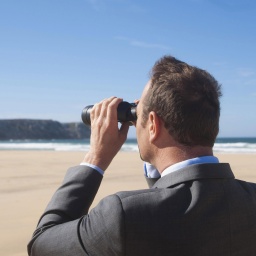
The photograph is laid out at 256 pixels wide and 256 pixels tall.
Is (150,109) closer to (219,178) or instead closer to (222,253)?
(219,178)

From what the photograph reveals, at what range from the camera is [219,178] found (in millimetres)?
1435

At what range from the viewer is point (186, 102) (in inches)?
55.4

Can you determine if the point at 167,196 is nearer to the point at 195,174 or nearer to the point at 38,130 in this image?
the point at 195,174

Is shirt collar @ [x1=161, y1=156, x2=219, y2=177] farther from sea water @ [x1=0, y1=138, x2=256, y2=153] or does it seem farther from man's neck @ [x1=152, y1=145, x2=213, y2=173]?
sea water @ [x1=0, y1=138, x2=256, y2=153]

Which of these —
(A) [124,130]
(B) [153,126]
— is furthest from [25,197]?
(B) [153,126]

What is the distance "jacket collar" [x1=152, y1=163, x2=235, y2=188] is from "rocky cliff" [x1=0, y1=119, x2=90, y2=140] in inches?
4025

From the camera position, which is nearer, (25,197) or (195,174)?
(195,174)

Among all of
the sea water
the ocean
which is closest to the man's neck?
the ocean

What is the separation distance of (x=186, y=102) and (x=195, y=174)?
0.76ft

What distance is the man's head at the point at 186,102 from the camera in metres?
1.41

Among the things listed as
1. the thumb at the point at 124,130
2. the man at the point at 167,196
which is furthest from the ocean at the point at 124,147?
the man at the point at 167,196

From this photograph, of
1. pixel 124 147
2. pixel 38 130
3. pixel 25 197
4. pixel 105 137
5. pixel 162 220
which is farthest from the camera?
pixel 38 130

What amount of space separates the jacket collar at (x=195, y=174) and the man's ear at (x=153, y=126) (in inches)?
5.6

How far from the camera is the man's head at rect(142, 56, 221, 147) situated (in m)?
1.41
